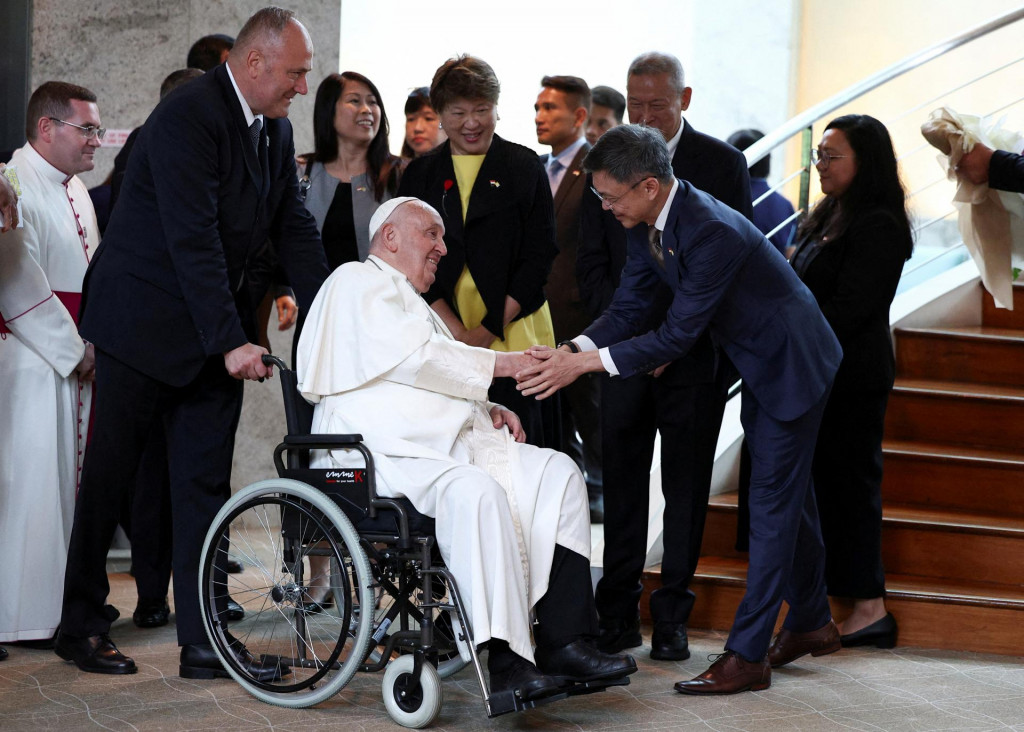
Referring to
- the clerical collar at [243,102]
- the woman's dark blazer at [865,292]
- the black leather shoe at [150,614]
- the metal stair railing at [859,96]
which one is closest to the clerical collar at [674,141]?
the woman's dark blazer at [865,292]

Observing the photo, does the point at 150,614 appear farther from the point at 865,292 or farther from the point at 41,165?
the point at 865,292

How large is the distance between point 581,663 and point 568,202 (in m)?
2.38

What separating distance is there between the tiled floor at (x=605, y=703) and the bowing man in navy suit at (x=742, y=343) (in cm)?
15

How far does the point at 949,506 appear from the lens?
4.04m

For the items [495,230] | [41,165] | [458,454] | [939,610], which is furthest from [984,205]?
[41,165]

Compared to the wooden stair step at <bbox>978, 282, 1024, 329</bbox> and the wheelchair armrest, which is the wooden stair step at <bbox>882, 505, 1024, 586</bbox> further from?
the wheelchair armrest

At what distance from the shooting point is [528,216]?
368 cm

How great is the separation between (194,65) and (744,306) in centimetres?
228

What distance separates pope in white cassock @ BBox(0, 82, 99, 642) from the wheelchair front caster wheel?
3.81 feet

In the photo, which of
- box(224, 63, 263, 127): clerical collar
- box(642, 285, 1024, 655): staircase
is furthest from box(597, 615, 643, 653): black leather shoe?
box(224, 63, 263, 127): clerical collar

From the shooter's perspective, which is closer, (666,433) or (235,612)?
(666,433)

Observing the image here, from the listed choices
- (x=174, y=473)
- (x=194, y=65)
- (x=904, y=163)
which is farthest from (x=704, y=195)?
(x=904, y=163)

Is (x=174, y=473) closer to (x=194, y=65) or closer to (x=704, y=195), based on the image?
(x=704, y=195)

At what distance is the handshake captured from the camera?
3.04 meters
